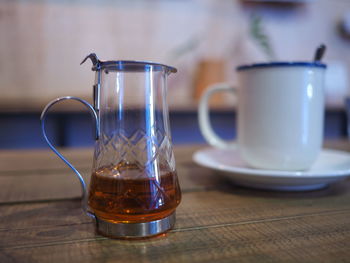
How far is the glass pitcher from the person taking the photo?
0.30 m

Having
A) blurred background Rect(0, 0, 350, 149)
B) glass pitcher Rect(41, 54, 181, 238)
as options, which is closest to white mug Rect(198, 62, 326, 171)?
glass pitcher Rect(41, 54, 181, 238)

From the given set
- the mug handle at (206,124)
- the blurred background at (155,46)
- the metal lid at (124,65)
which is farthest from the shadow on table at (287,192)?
the blurred background at (155,46)

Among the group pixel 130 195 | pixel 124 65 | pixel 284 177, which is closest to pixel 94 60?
pixel 124 65

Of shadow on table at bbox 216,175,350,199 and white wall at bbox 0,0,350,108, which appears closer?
shadow on table at bbox 216,175,350,199

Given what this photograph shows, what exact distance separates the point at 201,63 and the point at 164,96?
4.12 ft

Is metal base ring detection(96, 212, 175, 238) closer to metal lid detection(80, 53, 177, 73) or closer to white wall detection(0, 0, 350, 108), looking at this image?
metal lid detection(80, 53, 177, 73)

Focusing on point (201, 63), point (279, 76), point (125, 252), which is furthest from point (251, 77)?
point (201, 63)

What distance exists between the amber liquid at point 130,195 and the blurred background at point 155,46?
1.12 m

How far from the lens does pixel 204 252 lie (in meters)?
0.26

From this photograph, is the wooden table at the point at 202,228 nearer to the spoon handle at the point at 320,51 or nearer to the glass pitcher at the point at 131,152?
the glass pitcher at the point at 131,152

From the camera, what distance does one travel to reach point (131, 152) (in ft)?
1.06

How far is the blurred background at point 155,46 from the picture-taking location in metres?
1.50

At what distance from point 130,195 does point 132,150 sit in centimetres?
5

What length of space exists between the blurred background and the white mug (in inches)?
38.5
